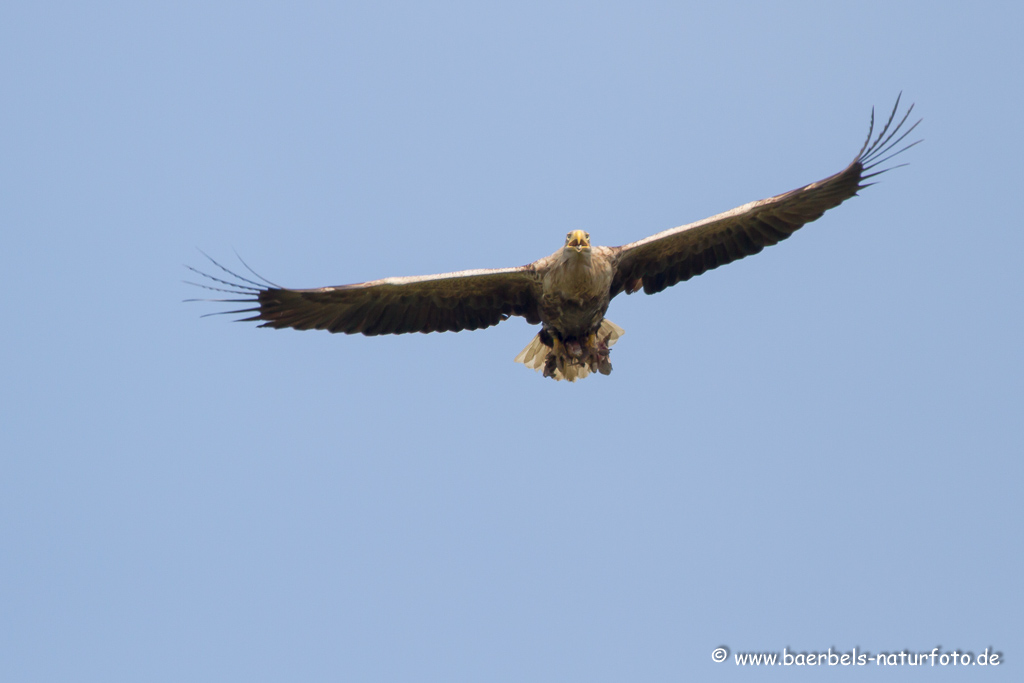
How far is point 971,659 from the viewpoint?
8.62 metres

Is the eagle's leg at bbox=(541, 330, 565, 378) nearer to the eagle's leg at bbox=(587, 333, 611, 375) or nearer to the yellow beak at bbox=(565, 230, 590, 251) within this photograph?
the eagle's leg at bbox=(587, 333, 611, 375)

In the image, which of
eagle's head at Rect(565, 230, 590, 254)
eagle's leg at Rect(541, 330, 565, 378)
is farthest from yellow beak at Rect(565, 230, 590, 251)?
eagle's leg at Rect(541, 330, 565, 378)

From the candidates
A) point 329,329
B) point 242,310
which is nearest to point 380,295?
point 329,329

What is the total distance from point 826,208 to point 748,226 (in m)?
0.80

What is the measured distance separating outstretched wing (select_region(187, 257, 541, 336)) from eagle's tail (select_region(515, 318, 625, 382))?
1.68 feet

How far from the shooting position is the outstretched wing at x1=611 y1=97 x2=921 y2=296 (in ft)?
31.6

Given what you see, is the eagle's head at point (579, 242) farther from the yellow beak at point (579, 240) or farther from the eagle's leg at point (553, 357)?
the eagle's leg at point (553, 357)

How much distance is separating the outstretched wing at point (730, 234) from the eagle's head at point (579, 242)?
2.23 ft

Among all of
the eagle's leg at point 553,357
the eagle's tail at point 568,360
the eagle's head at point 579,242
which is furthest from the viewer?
the eagle's tail at point 568,360

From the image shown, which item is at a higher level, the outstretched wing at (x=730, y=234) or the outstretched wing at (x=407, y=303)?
the outstretched wing at (x=730, y=234)

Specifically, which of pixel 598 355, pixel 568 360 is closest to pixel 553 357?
pixel 568 360

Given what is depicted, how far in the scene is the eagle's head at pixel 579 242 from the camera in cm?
896

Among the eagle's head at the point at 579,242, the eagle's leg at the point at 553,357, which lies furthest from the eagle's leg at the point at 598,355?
the eagle's head at the point at 579,242

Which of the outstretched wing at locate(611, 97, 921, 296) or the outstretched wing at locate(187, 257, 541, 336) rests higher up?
the outstretched wing at locate(611, 97, 921, 296)
